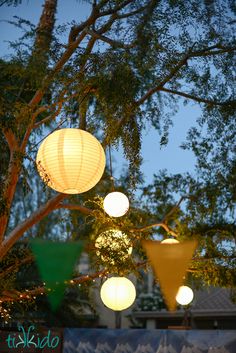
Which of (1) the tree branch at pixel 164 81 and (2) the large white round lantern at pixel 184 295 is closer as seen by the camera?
(1) the tree branch at pixel 164 81

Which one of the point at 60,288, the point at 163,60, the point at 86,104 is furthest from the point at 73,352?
the point at 163,60

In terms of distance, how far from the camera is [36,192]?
17.1m

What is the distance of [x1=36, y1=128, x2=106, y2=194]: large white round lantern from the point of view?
4.26 m

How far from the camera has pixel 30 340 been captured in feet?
16.8

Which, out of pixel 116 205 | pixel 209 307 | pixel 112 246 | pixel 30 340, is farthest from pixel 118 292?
pixel 209 307

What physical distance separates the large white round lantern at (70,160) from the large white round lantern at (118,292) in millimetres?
1772

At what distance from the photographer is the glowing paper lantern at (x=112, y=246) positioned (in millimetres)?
5629

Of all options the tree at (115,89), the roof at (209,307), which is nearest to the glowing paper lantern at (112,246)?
the tree at (115,89)

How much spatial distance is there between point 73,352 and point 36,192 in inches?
368

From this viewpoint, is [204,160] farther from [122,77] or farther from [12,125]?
[12,125]

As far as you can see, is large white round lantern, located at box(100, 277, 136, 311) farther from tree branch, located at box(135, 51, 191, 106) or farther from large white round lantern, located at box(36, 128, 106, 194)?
tree branch, located at box(135, 51, 191, 106)

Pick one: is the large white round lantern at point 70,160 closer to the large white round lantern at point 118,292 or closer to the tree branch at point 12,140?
the tree branch at point 12,140

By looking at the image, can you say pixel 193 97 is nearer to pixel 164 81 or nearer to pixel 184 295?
pixel 164 81

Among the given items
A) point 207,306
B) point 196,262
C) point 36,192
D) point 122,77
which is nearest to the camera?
point 122,77
